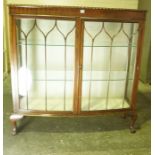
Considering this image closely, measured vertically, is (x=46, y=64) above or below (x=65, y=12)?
below

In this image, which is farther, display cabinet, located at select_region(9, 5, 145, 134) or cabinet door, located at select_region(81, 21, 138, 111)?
cabinet door, located at select_region(81, 21, 138, 111)

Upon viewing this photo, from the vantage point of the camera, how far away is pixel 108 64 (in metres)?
2.18

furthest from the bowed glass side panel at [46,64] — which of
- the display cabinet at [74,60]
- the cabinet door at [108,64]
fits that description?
the cabinet door at [108,64]

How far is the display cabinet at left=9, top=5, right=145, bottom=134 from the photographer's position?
1.89m

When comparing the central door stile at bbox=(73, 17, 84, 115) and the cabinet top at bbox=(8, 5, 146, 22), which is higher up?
the cabinet top at bbox=(8, 5, 146, 22)

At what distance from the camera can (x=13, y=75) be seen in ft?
6.54

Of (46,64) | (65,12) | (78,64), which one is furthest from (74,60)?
(65,12)

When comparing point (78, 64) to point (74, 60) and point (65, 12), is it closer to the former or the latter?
point (74, 60)

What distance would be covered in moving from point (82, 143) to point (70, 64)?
66cm

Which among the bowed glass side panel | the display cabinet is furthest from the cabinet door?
the bowed glass side panel

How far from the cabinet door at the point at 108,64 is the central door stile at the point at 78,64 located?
0.17 feet

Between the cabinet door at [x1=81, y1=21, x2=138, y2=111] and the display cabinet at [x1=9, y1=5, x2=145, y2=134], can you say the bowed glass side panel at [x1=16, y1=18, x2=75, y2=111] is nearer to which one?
the display cabinet at [x1=9, y1=5, x2=145, y2=134]

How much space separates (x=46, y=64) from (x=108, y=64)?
543mm
